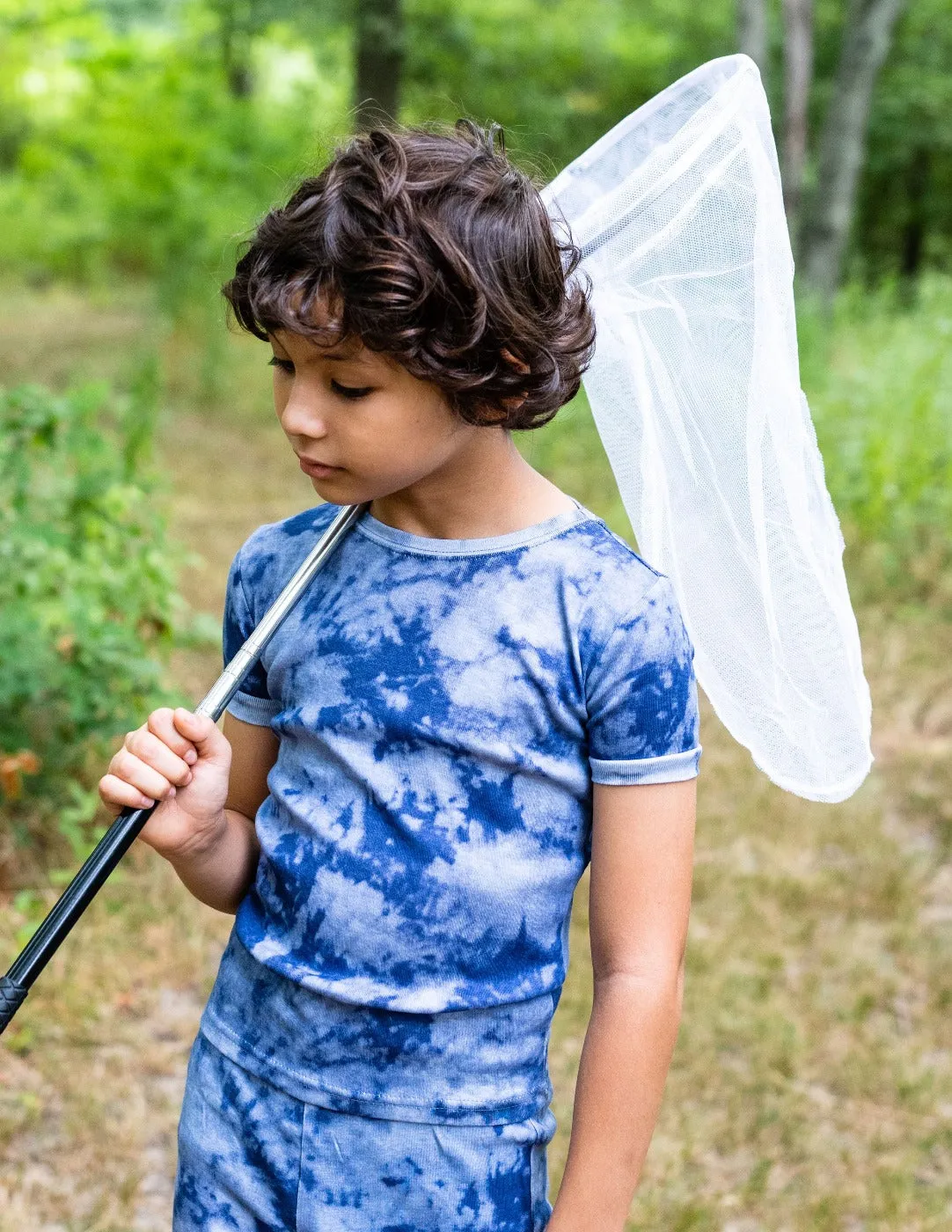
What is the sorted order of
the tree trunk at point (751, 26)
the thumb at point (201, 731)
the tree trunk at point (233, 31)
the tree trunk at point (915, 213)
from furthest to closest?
the tree trunk at point (915, 213), the tree trunk at point (233, 31), the tree trunk at point (751, 26), the thumb at point (201, 731)

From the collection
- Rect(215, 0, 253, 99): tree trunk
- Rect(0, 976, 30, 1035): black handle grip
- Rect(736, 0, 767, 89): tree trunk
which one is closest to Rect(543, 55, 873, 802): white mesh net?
Rect(0, 976, 30, 1035): black handle grip

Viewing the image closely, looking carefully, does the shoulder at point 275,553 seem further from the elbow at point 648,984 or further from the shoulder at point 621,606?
the elbow at point 648,984

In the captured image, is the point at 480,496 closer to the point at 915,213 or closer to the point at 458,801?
the point at 458,801

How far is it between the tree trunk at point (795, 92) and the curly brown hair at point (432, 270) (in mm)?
7361

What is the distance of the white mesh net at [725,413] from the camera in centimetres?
134

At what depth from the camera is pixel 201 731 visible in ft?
4.16

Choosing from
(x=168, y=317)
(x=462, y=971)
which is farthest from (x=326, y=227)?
(x=168, y=317)

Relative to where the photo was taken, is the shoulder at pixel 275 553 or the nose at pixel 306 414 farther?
the shoulder at pixel 275 553

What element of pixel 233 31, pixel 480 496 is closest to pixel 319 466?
pixel 480 496

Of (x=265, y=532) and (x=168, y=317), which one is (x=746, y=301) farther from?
(x=168, y=317)

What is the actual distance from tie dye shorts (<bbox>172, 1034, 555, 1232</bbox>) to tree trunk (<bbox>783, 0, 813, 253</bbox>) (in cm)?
767

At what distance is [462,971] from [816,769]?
1.37 feet

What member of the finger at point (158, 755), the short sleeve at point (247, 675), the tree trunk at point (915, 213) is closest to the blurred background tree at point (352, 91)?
the tree trunk at point (915, 213)

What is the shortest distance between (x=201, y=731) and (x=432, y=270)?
48 centimetres
